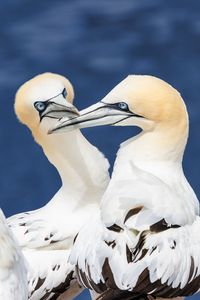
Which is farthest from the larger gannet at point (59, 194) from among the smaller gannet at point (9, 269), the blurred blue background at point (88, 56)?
the blurred blue background at point (88, 56)

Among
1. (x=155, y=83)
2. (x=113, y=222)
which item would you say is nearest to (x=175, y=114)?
(x=155, y=83)

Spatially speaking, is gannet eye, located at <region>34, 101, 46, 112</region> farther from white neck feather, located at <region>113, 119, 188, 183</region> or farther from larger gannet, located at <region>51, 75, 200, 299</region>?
white neck feather, located at <region>113, 119, 188, 183</region>

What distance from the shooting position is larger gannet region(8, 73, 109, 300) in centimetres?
567

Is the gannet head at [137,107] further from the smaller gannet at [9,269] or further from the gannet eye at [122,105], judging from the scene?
the smaller gannet at [9,269]

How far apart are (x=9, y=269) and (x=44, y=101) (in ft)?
3.84

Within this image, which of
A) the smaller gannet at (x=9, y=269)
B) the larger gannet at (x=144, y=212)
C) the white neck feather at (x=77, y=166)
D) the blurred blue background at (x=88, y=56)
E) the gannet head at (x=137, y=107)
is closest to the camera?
the smaller gannet at (x=9, y=269)

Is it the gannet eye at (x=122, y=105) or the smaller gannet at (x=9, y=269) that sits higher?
the gannet eye at (x=122, y=105)

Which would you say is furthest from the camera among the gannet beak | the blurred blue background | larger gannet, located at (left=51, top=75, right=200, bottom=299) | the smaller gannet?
the blurred blue background

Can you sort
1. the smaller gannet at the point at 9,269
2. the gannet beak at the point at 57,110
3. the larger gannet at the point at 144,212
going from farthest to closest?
the gannet beak at the point at 57,110 < the larger gannet at the point at 144,212 < the smaller gannet at the point at 9,269

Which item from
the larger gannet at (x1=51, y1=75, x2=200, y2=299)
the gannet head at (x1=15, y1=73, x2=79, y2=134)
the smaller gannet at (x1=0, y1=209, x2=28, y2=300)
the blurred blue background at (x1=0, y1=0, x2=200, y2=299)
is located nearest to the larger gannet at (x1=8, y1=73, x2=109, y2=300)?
the gannet head at (x1=15, y1=73, x2=79, y2=134)

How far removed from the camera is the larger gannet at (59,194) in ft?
18.6

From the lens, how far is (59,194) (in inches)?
235

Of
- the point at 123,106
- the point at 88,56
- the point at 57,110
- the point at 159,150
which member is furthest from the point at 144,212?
the point at 88,56

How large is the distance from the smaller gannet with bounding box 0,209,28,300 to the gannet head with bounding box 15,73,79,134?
1049mm
